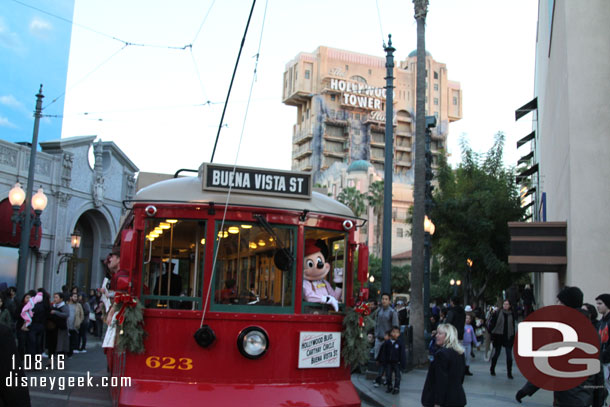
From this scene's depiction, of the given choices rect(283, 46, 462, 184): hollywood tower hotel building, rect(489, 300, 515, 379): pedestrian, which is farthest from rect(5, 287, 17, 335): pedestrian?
rect(283, 46, 462, 184): hollywood tower hotel building

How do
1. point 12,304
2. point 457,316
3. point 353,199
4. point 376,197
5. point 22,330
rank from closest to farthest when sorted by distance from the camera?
point 12,304, point 22,330, point 457,316, point 353,199, point 376,197

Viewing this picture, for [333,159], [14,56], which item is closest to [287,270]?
[14,56]

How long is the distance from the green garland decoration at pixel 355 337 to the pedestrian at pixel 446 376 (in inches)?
35.3

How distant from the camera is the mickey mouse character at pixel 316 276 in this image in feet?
24.1

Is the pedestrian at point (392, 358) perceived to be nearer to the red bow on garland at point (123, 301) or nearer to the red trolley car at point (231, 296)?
the red trolley car at point (231, 296)

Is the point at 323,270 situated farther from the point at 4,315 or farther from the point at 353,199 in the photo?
the point at 353,199

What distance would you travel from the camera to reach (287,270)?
283 inches

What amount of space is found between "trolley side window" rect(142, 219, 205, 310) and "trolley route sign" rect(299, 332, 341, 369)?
4.36ft

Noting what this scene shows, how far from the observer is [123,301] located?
680 cm

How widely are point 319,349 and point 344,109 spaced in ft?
334

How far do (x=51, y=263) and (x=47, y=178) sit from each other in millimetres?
3965

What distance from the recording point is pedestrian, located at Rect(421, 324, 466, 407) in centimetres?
668

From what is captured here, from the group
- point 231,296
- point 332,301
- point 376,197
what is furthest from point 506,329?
point 376,197

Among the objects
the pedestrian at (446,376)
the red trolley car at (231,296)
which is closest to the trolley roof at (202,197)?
the red trolley car at (231,296)
